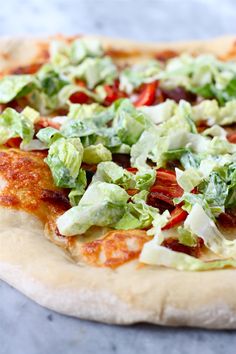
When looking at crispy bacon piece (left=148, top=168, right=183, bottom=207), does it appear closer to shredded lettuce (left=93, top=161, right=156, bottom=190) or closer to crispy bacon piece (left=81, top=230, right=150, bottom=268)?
shredded lettuce (left=93, top=161, right=156, bottom=190)

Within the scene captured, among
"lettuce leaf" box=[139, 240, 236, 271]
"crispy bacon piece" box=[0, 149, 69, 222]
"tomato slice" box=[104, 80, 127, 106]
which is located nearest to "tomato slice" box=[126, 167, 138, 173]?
"crispy bacon piece" box=[0, 149, 69, 222]

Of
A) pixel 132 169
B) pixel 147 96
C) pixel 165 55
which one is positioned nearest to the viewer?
pixel 132 169

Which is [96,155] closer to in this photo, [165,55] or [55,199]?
[55,199]

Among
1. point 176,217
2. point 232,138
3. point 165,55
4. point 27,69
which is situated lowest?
point 165,55

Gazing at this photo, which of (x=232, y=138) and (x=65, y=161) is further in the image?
(x=232, y=138)

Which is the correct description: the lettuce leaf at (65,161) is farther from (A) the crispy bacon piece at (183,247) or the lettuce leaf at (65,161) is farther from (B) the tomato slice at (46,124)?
(A) the crispy bacon piece at (183,247)

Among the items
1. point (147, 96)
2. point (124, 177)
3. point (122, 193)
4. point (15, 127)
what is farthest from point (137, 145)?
point (147, 96)

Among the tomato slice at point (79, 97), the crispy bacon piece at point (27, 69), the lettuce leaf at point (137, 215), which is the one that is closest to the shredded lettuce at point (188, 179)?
the lettuce leaf at point (137, 215)

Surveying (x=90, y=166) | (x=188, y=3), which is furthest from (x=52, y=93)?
(x=188, y=3)
